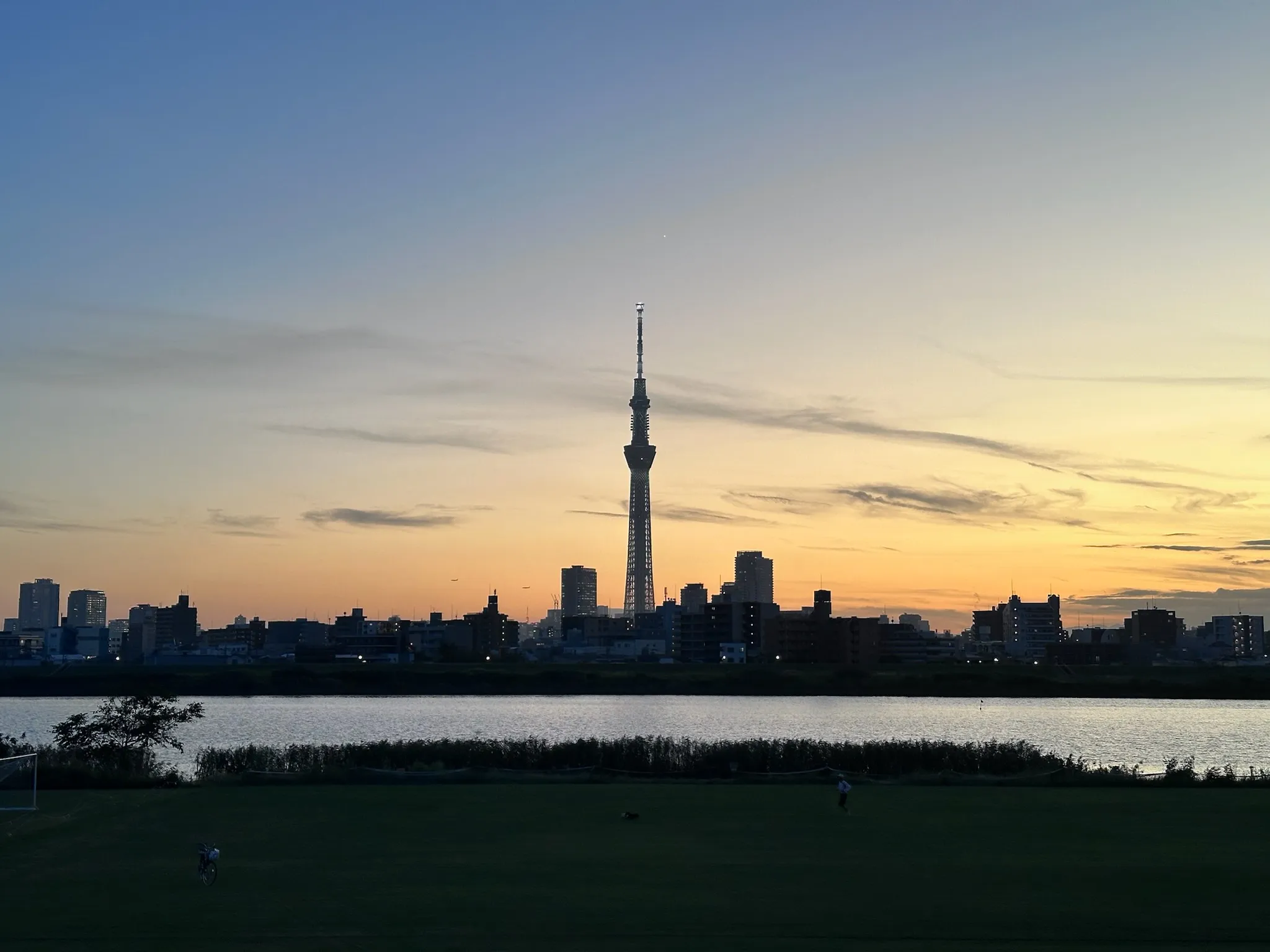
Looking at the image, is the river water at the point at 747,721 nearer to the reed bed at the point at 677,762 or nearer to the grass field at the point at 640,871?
the reed bed at the point at 677,762

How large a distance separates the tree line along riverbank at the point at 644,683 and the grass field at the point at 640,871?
139 metres

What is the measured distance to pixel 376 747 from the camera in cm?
5531

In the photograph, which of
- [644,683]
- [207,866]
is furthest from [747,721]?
[207,866]

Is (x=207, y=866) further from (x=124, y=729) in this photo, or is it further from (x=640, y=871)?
(x=124, y=729)

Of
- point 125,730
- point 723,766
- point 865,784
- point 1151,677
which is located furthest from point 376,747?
point 1151,677

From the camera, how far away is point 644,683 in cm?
18350

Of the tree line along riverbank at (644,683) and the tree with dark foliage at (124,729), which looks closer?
the tree with dark foliage at (124,729)

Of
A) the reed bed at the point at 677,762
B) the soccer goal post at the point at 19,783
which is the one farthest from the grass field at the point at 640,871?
the reed bed at the point at 677,762

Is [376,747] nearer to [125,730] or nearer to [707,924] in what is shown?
[125,730]

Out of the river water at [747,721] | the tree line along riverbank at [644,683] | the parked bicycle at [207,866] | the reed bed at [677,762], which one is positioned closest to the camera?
the parked bicycle at [207,866]

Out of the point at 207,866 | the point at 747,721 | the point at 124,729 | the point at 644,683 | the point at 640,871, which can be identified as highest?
the point at 124,729

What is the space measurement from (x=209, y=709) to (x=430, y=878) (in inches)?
4484

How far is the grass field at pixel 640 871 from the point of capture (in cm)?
2055

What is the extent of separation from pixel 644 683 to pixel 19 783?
141323 millimetres
